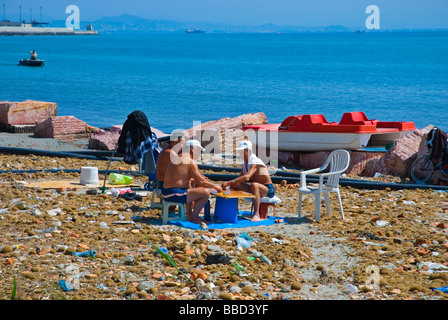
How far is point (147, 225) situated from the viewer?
8.87 m

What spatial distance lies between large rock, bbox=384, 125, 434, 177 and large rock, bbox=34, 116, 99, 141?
9640 millimetres

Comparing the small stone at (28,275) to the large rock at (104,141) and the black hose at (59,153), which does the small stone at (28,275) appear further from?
the large rock at (104,141)

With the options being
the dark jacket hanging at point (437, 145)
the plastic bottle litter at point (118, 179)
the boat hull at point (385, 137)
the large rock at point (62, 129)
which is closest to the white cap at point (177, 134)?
the plastic bottle litter at point (118, 179)

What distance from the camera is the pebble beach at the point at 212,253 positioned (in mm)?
6559

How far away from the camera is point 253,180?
935 cm

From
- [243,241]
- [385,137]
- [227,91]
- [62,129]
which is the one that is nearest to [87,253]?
[243,241]

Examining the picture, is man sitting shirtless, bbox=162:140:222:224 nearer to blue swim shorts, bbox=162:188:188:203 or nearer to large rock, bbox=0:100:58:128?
blue swim shorts, bbox=162:188:188:203

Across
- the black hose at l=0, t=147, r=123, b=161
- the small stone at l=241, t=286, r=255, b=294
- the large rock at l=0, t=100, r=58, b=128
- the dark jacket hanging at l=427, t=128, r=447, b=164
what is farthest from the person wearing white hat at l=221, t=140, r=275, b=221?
the large rock at l=0, t=100, r=58, b=128

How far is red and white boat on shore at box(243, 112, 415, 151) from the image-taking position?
16172 millimetres

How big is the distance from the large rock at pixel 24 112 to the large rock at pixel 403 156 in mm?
11873

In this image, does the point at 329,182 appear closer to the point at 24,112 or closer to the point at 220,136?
the point at 220,136

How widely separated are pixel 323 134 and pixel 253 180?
7.38 metres

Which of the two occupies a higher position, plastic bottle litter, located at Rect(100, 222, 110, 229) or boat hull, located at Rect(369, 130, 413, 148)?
boat hull, located at Rect(369, 130, 413, 148)
